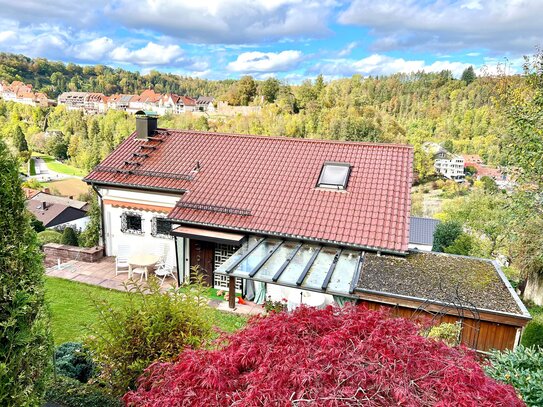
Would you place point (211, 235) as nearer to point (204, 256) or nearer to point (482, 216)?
point (204, 256)

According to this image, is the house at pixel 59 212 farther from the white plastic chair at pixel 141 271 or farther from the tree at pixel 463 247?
the tree at pixel 463 247

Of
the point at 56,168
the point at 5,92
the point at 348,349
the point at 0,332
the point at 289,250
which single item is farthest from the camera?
the point at 5,92

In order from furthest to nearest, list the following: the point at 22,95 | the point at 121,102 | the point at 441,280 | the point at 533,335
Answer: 1. the point at 121,102
2. the point at 22,95
3. the point at 533,335
4. the point at 441,280

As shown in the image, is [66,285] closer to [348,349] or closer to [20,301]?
[20,301]

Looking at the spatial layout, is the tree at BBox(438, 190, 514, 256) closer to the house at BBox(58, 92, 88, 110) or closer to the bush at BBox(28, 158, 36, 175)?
the bush at BBox(28, 158, 36, 175)

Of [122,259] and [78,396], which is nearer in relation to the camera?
[78,396]

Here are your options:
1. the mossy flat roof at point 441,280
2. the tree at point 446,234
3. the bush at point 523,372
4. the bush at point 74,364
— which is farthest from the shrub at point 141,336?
the tree at point 446,234

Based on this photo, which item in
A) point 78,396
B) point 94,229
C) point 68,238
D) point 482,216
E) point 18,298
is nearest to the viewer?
point 18,298

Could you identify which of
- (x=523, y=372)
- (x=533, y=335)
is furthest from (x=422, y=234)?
(x=523, y=372)

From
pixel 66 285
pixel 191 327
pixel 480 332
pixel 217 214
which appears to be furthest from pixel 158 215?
pixel 480 332
